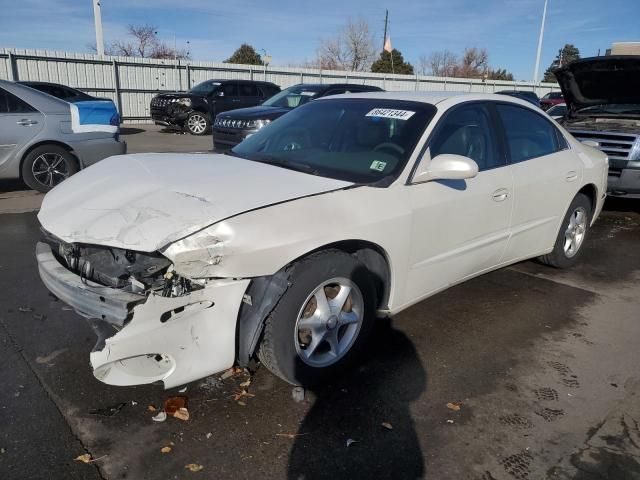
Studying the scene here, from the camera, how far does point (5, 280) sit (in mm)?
4230

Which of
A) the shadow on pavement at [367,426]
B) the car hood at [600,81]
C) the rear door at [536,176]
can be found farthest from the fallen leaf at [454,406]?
the car hood at [600,81]

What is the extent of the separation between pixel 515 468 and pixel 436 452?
0.35 m

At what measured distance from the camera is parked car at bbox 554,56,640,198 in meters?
6.61

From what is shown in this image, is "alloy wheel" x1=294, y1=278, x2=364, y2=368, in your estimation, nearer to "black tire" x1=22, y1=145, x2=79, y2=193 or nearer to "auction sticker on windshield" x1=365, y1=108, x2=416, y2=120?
"auction sticker on windshield" x1=365, y1=108, x2=416, y2=120

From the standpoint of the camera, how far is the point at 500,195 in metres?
3.65

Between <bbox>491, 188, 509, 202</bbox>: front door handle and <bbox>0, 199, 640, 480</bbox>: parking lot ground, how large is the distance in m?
0.91

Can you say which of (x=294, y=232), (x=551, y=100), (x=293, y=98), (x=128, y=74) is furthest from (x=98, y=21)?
(x=294, y=232)

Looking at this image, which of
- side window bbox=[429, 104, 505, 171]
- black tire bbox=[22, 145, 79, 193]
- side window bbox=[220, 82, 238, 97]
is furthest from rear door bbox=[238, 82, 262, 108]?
side window bbox=[429, 104, 505, 171]

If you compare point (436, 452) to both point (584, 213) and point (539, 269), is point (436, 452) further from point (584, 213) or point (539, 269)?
point (584, 213)

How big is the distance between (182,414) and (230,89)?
15472 mm

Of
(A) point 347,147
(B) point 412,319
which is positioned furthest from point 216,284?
(B) point 412,319

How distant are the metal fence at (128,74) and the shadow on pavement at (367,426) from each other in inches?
582

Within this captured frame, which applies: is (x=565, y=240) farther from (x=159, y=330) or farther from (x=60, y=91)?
(x=60, y=91)

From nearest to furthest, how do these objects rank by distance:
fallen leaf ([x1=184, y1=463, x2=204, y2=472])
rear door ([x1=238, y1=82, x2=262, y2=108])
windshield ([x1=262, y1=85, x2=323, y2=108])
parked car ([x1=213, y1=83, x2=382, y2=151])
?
fallen leaf ([x1=184, y1=463, x2=204, y2=472]), parked car ([x1=213, y1=83, x2=382, y2=151]), windshield ([x1=262, y1=85, x2=323, y2=108]), rear door ([x1=238, y1=82, x2=262, y2=108])
